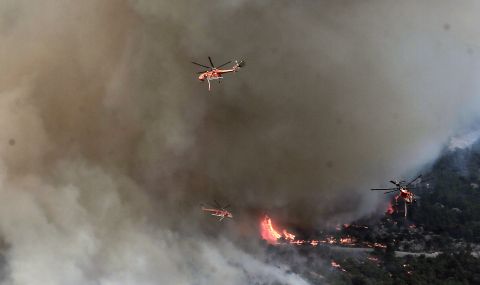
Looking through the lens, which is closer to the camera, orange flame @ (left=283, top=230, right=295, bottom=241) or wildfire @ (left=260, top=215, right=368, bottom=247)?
wildfire @ (left=260, top=215, right=368, bottom=247)

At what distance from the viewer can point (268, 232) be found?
185ft

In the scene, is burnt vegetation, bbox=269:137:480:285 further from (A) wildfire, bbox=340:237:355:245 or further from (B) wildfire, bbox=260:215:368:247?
(B) wildfire, bbox=260:215:368:247

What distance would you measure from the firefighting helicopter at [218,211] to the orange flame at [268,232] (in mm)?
5608

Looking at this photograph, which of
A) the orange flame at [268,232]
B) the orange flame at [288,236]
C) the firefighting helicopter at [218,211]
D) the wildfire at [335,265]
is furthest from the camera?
the orange flame at [288,236]

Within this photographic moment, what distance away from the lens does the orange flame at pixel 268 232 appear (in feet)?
182

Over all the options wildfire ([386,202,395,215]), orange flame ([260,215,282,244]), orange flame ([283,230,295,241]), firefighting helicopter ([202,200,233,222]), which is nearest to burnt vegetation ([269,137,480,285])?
wildfire ([386,202,395,215])

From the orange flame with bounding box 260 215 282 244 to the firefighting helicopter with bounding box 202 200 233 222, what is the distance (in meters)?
5.61

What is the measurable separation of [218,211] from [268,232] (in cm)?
824

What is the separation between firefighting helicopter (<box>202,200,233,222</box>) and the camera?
165 feet

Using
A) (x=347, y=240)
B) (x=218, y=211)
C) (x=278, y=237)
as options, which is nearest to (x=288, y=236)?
(x=278, y=237)

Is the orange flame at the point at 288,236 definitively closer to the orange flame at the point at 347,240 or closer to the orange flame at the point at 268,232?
the orange flame at the point at 268,232

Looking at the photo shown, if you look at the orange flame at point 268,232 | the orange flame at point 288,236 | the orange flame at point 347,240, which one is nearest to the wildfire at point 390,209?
the orange flame at point 347,240

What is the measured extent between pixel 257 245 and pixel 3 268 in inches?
961

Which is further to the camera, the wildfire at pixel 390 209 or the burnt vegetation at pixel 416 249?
the wildfire at pixel 390 209
